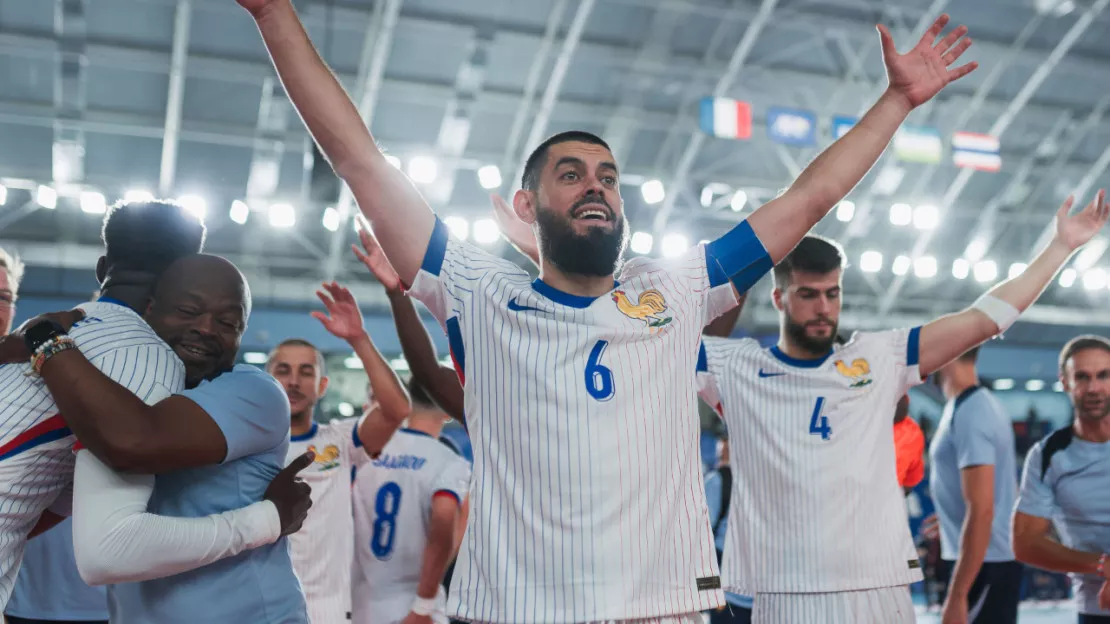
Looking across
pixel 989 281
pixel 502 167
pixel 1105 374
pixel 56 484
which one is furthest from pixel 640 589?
pixel 989 281

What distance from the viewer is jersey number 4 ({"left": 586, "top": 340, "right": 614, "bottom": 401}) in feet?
6.82

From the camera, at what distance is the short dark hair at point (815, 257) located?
340 centimetres

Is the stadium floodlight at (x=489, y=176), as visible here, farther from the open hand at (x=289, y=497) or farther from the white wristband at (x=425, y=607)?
the open hand at (x=289, y=497)

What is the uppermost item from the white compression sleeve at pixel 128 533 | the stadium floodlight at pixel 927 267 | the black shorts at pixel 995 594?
the stadium floodlight at pixel 927 267

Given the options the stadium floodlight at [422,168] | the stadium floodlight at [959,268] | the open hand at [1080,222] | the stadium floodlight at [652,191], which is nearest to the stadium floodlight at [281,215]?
the stadium floodlight at [422,168]

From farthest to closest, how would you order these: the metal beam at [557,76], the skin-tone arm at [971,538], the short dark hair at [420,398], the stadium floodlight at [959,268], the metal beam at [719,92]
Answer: the stadium floodlight at [959,268] < the metal beam at [719,92] < the metal beam at [557,76] < the short dark hair at [420,398] < the skin-tone arm at [971,538]

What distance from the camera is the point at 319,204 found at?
648 inches

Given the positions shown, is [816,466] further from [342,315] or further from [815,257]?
[342,315]

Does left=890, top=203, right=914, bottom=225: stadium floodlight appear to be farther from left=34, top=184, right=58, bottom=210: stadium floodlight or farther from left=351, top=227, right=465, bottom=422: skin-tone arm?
left=351, top=227, right=465, bottom=422: skin-tone arm

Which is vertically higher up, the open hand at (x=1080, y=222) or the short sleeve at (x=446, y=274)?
the open hand at (x=1080, y=222)

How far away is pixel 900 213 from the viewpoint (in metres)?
17.1

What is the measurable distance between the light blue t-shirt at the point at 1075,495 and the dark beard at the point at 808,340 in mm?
1497

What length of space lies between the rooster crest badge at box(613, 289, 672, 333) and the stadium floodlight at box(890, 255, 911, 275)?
58.8 ft

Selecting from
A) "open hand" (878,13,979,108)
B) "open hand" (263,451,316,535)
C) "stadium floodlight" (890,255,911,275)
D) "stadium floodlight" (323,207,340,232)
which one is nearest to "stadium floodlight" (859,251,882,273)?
"stadium floodlight" (890,255,911,275)
